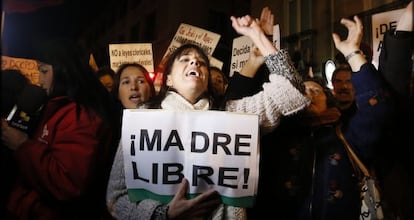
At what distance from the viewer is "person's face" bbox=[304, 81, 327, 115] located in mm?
1761

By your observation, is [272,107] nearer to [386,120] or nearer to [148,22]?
[386,120]

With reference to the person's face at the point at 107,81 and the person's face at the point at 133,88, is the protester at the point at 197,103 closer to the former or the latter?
the person's face at the point at 133,88

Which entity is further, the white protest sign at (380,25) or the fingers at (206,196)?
the white protest sign at (380,25)

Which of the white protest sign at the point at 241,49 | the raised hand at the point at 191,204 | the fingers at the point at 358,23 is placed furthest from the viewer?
the white protest sign at the point at 241,49

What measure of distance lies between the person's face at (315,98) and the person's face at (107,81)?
0.84 metres

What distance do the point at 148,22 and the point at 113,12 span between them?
0.53ft

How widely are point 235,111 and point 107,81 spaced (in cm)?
54

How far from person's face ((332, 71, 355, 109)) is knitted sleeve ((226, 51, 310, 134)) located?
32 centimetres

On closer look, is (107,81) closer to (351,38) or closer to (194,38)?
(194,38)

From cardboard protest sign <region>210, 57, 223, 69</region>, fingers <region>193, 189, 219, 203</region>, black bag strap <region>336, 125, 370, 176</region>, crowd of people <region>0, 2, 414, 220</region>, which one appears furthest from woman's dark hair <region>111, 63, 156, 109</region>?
black bag strap <region>336, 125, 370, 176</region>

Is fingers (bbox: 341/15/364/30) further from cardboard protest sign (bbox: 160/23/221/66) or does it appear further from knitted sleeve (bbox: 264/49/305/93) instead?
cardboard protest sign (bbox: 160/23/221/66)

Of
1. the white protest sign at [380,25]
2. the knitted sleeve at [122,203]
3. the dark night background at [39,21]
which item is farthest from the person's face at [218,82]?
the white protest sign at [380,25]

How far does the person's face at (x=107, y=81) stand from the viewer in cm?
166

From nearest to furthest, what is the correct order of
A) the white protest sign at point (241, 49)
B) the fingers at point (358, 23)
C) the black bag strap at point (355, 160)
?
the black bag strap at point (355, 160), the fingers at point (358, 23), the white protest sign at point (241, 49)
